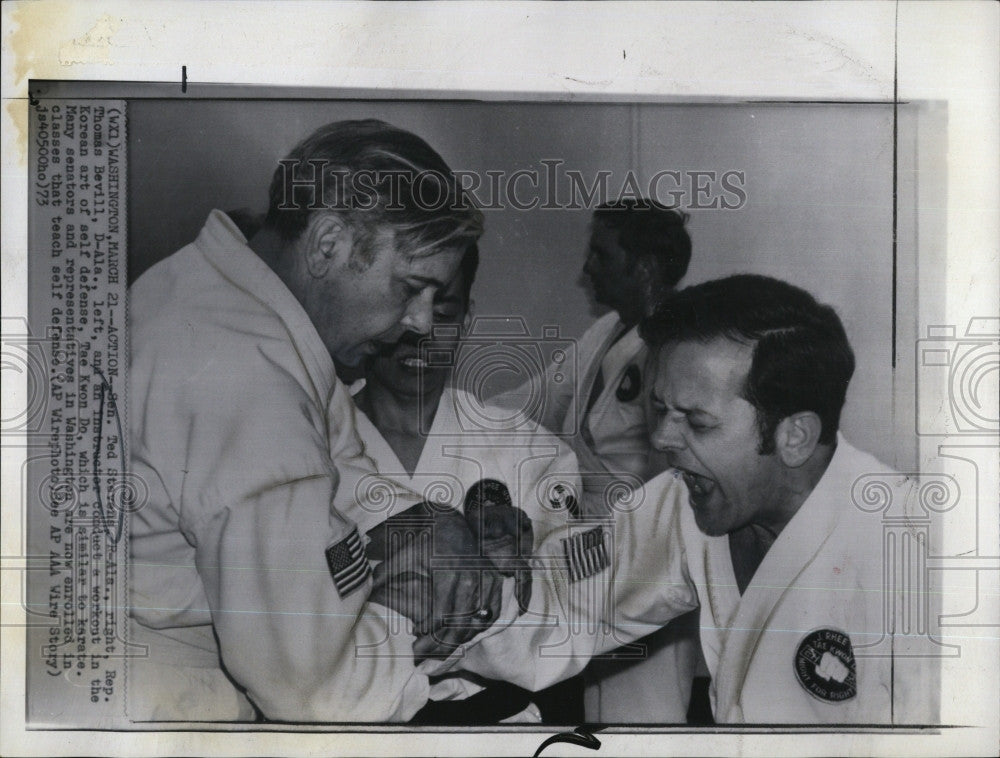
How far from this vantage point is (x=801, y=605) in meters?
1.71

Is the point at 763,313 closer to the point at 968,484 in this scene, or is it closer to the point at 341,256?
the point at 968,484

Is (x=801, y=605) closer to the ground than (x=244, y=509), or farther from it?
closer to the ground

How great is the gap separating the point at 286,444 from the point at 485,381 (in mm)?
423

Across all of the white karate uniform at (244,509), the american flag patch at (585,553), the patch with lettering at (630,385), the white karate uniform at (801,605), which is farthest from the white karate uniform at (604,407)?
the white karate uniform at (244,509)

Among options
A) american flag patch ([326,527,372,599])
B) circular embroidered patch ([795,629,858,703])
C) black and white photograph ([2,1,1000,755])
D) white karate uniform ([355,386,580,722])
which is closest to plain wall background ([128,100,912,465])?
black and white photograph ([2,1,1000,755])

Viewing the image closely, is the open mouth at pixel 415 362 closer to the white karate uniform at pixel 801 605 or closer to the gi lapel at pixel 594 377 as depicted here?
the gi lapel at pixel 594 377

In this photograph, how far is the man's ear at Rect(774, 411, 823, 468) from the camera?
1.69 meters

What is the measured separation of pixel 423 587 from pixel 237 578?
38cm

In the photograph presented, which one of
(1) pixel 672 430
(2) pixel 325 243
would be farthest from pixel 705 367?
(2) pixel 325 243

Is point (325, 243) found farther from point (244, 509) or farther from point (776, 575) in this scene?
point (776, 575)

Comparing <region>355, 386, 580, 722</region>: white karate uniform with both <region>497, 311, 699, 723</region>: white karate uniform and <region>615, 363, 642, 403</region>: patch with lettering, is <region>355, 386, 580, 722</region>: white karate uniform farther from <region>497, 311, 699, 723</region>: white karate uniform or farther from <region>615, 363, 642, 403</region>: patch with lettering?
<region>615, 363, 642, 403</region>: patch with lettering

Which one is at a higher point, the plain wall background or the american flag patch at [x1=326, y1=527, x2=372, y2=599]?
the plain wall background

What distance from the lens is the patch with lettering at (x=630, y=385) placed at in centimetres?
169

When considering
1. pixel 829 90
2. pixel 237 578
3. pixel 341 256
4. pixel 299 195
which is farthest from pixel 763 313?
pixel 237 578
